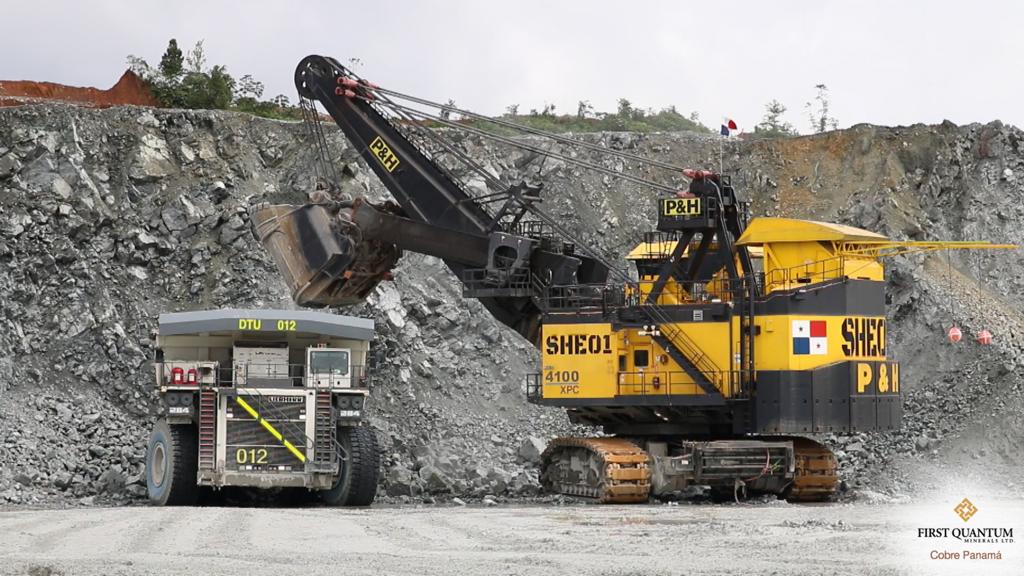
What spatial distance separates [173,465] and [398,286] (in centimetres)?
1278

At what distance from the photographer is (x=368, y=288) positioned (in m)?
31.4

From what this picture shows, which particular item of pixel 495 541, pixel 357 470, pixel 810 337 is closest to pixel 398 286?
pixel 357 470

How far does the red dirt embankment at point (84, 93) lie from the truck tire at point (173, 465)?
51.4 feet

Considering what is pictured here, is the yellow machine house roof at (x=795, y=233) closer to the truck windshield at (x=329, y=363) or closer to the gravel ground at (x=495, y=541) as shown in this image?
the gravel ground at (x=495, y=541)

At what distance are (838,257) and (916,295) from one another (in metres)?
13.0

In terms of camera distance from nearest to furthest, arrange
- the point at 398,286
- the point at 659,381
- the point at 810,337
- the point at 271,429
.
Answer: the point at 810,337 < the point at 271,429 < the point at 659,381 < the point at 398,286

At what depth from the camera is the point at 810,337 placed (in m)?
27.6

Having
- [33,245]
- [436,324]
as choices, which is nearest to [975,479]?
[436,324]

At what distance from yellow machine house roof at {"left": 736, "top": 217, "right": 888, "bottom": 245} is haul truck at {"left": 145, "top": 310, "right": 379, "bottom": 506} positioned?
716cm

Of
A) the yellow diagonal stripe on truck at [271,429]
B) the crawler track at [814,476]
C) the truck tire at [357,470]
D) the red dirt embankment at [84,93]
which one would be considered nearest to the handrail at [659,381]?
the crawler track at [814,476]

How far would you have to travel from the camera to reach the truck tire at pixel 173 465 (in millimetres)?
28062

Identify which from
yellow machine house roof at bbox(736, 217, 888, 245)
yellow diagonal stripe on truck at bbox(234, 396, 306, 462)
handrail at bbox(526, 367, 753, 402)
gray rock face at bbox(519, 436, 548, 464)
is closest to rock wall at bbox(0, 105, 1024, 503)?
gray rock face at bbox(519, 436, 548, 464)

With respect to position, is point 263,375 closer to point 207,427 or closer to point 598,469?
point 207,427

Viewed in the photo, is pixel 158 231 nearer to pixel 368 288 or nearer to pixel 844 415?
pixel 368 288
